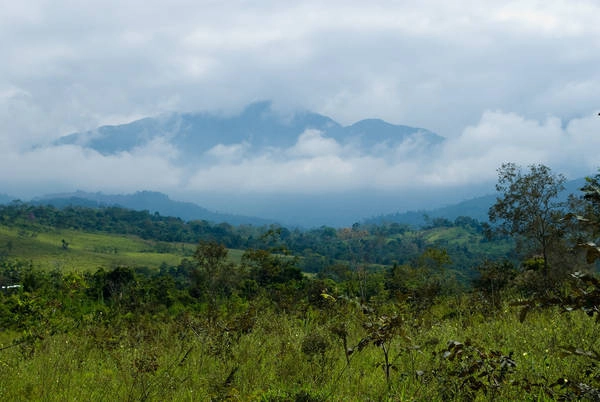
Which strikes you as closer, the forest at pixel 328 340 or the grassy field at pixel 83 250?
the forest at pixel 328 340

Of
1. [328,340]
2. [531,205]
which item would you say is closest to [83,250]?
[531,205]

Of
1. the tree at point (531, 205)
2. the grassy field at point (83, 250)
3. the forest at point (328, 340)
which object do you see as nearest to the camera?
the forest at point (328, 340)

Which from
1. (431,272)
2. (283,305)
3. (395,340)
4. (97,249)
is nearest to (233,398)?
(395,340)

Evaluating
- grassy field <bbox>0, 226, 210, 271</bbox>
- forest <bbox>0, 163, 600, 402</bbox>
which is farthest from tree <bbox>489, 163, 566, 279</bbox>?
grassy field <bbox>0, 226, 210, 271</bbox>

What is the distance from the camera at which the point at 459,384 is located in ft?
16.6

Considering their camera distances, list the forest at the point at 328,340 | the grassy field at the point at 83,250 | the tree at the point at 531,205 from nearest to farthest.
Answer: the forest at the point at 328,340 → the tree at the point at 531,205 → the grassy field at the point at 83,250

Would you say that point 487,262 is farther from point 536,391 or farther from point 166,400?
point 166,400

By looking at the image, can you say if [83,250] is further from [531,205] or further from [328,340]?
[328,340]

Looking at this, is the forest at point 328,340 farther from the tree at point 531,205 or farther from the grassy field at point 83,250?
the grassy field at point 83,250

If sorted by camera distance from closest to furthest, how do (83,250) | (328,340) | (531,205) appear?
(328,340), (531,205), (83,250)

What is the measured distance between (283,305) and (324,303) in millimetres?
1541

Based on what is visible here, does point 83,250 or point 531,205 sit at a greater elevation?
point 531,205

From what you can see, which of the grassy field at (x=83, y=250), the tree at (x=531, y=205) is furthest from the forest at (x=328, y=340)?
the grassy field at (x=83, y=250)

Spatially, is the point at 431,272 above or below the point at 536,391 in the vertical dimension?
below
